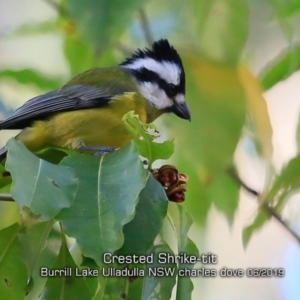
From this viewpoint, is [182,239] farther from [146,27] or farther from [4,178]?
[146,27]

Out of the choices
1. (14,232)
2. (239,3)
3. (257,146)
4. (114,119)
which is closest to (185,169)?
(257,146)

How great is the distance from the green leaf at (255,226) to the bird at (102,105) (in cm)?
28

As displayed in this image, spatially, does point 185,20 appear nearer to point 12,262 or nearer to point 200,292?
point 200,292

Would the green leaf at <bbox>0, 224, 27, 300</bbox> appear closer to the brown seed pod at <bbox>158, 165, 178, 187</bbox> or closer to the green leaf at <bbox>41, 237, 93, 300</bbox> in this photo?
the green leaf at <bbox>41, 237, 93, 300</bbox>

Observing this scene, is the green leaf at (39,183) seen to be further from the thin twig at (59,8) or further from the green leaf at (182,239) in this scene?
the thin twig at (59,8)

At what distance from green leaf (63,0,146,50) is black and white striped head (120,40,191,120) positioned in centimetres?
13

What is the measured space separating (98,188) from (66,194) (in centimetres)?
3

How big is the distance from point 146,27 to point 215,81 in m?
0.18

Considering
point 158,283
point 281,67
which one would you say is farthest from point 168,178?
point 281,67

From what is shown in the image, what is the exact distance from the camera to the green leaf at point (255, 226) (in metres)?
0.93

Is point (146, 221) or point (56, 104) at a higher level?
point (56, 104)

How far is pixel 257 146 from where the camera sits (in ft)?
3.14

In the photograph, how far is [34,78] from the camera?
96 centimetres

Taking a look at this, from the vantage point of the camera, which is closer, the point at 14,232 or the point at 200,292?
the point at 14,232
